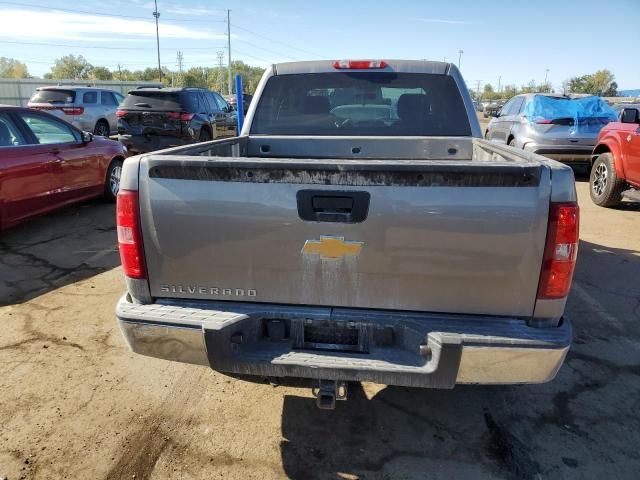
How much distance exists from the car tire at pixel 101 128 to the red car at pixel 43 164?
10.0 m

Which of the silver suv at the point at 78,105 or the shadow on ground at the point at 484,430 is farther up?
the silver suv at the point at 78,105

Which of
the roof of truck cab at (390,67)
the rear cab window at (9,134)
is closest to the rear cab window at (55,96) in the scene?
the rear cab window at (9,134)

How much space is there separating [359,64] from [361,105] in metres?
0.37

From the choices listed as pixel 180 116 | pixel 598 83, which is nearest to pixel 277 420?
pixel 180 116

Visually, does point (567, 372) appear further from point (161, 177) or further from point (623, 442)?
point (161, 177)

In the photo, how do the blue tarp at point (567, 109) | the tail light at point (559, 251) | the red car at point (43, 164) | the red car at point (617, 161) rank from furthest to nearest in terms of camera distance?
the blue tarp at point (567, 109)
the red car at point (617, 161)
the red car at point (43, 164)
the tail light at point (559, 251)

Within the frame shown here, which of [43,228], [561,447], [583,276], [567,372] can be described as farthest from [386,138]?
[43,228]

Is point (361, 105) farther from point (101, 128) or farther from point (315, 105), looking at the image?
point (101, 128)

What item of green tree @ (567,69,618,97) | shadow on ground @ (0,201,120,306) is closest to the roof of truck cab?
shadow on ground @ (0,201,120,306)

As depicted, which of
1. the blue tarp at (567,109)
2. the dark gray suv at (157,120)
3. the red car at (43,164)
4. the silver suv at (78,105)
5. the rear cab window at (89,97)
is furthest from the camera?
the rear cab window at (89,97)

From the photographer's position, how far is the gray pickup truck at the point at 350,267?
2012mm

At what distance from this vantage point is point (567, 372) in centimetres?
334

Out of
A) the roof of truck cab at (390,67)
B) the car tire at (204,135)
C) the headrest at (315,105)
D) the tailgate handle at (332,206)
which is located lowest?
the car tire at (204,135)

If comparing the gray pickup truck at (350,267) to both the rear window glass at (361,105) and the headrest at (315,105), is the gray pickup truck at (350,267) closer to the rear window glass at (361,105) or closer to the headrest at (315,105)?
the rear window glass at (361,105)
